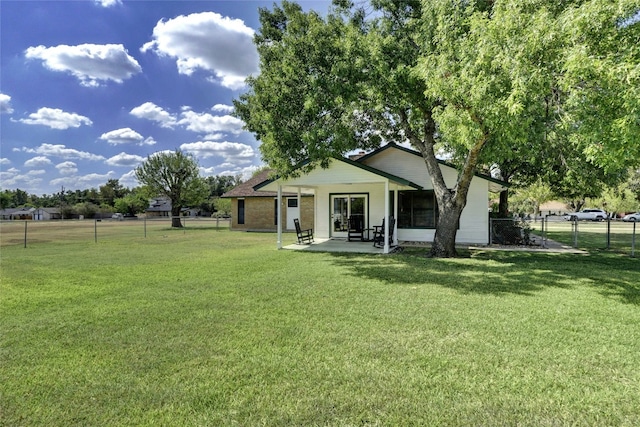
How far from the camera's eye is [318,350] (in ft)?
12.5

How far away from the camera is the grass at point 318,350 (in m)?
2.73

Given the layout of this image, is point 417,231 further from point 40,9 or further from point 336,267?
point 40,9

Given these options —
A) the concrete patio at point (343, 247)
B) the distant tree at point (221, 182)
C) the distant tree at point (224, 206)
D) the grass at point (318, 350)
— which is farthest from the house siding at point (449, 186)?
the distant tree at point (221, 182)

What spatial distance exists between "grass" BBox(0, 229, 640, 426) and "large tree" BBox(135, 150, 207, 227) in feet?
76.5

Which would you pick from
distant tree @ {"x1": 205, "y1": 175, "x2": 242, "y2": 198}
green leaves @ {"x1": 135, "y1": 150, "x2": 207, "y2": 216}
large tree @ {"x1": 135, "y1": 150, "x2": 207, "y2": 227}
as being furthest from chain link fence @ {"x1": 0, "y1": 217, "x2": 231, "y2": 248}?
distant tree @ {"x1": 205, "y1": 175, "x2": 242, "y2": 198}

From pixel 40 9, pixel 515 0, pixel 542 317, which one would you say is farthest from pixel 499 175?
pixel 40 9

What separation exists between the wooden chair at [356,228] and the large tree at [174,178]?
18694 millimetres

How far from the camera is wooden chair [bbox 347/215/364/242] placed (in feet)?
50.3

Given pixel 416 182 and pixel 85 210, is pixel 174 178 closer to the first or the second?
pixel 416 182

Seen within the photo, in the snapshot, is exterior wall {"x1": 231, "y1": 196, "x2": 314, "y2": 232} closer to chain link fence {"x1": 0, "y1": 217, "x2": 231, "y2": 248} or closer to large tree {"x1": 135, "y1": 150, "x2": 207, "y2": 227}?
chain link fence {"x1": 0, "y1": 217, "x2": 231, "y2": 248}

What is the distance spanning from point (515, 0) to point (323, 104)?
17.6 feet

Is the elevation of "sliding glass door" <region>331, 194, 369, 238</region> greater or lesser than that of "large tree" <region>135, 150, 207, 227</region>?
lesser

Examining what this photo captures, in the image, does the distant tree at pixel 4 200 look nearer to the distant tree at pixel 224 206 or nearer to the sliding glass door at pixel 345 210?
the distant tree at pixel 224 206

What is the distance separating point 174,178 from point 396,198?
2199 cm
